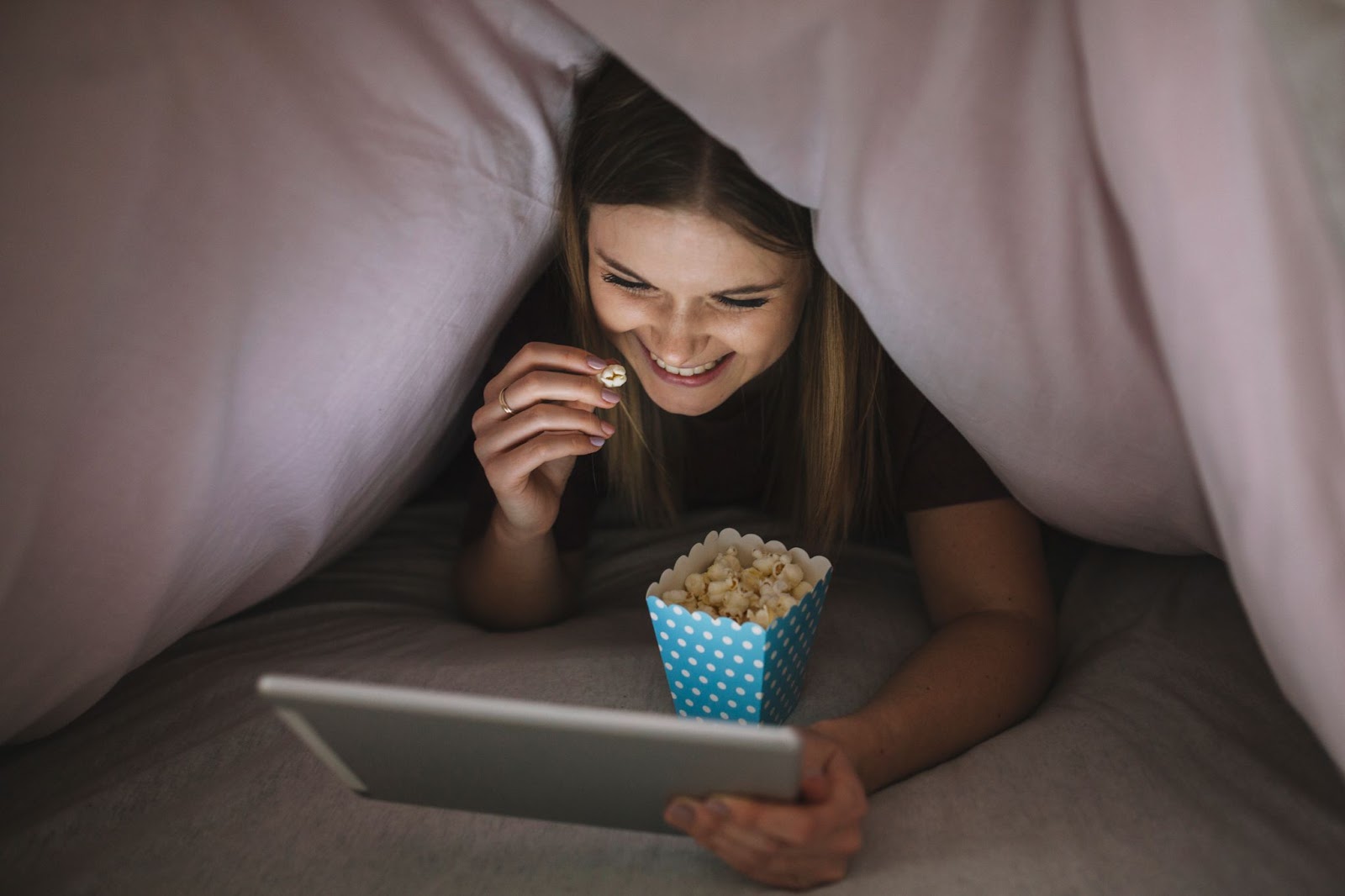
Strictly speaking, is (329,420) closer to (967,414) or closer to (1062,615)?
(967,414)

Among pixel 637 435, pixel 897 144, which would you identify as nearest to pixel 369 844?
pixel 637 435

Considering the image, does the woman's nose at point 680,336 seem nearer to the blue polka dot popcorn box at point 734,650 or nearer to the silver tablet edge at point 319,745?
the blue polka dot popcorn box at point 734,650

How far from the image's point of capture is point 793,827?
71cm

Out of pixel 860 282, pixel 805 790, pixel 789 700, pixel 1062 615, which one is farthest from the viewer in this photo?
pixel 1062 615

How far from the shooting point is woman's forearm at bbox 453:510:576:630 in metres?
1.17

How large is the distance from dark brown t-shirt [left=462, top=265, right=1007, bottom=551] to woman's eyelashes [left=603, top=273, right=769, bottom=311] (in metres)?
0.21

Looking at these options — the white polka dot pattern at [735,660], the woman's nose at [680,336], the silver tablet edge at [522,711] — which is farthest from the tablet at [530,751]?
the woman's nose at [680,336]

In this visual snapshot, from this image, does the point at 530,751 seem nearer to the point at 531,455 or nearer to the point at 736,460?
the point at 531,455

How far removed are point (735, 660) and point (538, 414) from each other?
0.99ft

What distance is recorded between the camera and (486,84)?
3.00 feet

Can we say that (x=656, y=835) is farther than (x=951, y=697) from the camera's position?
No

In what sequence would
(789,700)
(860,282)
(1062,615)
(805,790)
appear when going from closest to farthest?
(805,790) < (860,282) < (789,700) < (1062,615)

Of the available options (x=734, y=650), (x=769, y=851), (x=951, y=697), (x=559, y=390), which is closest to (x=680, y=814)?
(x=769, y=851)

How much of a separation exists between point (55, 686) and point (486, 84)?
0.63m
